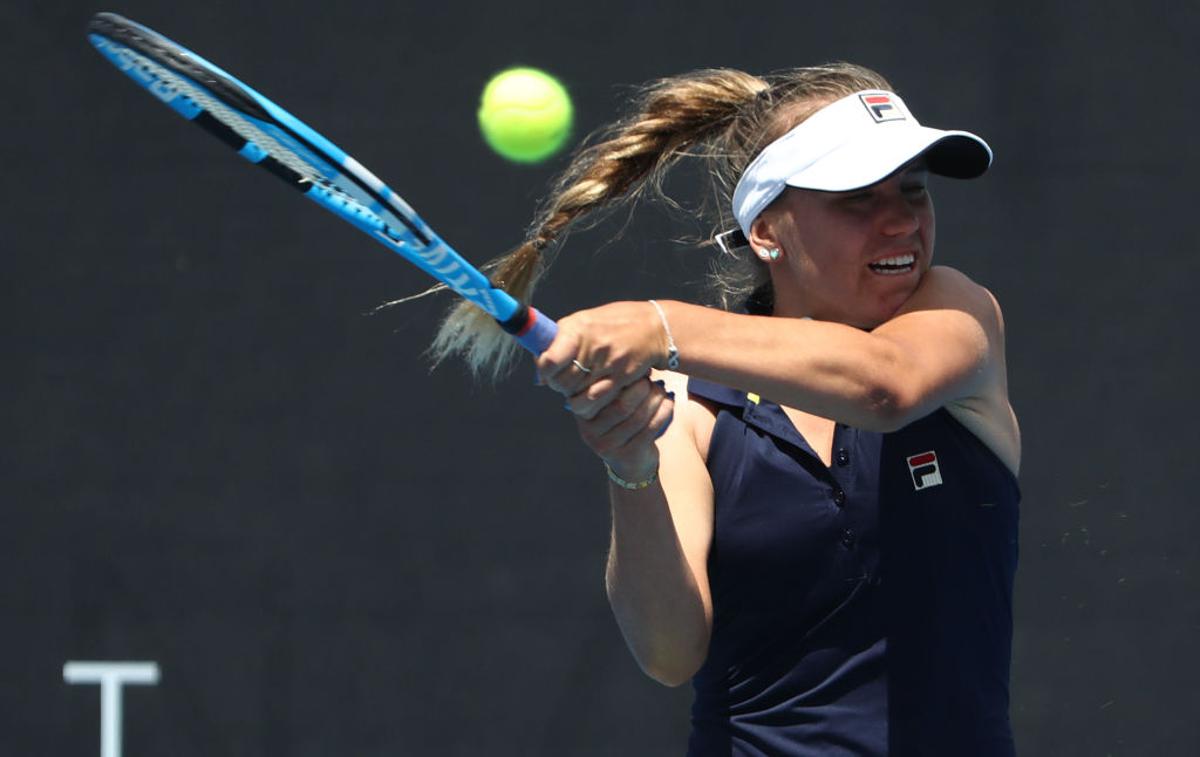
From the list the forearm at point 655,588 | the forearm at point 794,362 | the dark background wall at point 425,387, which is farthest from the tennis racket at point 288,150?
the dark background wall at point 425,387

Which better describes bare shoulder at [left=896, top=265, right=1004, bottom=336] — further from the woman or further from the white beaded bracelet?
the white beaded bracelet

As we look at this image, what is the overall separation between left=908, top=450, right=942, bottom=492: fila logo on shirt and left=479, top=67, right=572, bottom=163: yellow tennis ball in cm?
136

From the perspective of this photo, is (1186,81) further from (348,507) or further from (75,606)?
(75,606)

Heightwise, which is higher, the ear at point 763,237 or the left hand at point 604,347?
the ear at point 763,237

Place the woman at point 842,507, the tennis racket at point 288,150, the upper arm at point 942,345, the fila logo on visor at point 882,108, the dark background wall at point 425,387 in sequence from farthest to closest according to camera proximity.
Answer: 1. the dark background wall at point 425,387
2. the fila logo on visor at point 882,108
3. the woman at point 842,507
4. the upper arm at point 942,345
5. the tennis racket at point 288,150

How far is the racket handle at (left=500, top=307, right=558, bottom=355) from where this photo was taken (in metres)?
1.44

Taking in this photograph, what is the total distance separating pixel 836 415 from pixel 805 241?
0.34m

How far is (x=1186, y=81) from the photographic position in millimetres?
2771

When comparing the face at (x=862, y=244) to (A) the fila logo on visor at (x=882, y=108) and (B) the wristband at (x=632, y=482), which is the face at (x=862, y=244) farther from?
(B) the wristband at (x=632, y=482)

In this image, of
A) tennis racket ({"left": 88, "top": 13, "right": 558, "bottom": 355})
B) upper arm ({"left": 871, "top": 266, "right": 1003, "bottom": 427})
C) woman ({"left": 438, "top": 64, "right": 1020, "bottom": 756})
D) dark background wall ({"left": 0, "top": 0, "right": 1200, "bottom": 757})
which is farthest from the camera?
dark background wall ({"left": 0, "top": 0, "right": 1200, "bottom": 757})

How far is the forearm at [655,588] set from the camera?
164cm

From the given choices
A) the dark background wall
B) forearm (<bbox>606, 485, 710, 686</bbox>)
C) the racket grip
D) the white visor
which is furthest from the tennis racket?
the dark background wall

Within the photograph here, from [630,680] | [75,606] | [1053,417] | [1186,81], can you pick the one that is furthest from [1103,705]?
[75,606]

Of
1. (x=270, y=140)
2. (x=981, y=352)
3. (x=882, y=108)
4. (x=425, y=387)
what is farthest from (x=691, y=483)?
(x=425, y=387)
